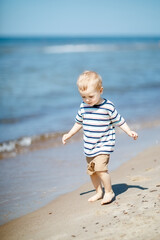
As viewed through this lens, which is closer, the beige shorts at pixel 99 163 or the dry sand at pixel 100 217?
the dry sand at pixel 100 217

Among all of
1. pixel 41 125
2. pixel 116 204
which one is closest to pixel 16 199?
pixel 116 204

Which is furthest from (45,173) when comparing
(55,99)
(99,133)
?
(55,99)

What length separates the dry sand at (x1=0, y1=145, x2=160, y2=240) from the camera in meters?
2.47

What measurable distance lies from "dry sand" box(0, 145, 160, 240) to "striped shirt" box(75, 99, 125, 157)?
0.53 m

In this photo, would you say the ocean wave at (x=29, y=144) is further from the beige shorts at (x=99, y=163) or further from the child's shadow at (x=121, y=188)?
the beige shorts at (x=99, y=163)

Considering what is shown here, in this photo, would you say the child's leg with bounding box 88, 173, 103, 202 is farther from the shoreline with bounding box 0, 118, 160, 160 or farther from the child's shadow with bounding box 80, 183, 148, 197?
the shoreline with bounding box 0, 118, 160, 160

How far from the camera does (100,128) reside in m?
3.12

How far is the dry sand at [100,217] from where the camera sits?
247 centimetres

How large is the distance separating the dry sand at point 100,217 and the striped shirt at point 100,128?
0.53 metres

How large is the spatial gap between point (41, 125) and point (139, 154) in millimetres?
2815

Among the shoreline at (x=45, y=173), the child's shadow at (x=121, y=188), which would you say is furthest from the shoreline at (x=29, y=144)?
the child's shadow at (x=121, y=188)

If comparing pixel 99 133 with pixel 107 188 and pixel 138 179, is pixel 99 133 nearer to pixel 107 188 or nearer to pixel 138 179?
pixel 107 188

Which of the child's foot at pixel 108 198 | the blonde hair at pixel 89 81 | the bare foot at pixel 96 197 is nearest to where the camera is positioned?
the blonde hair at pixel 89 81

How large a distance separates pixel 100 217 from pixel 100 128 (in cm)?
81
